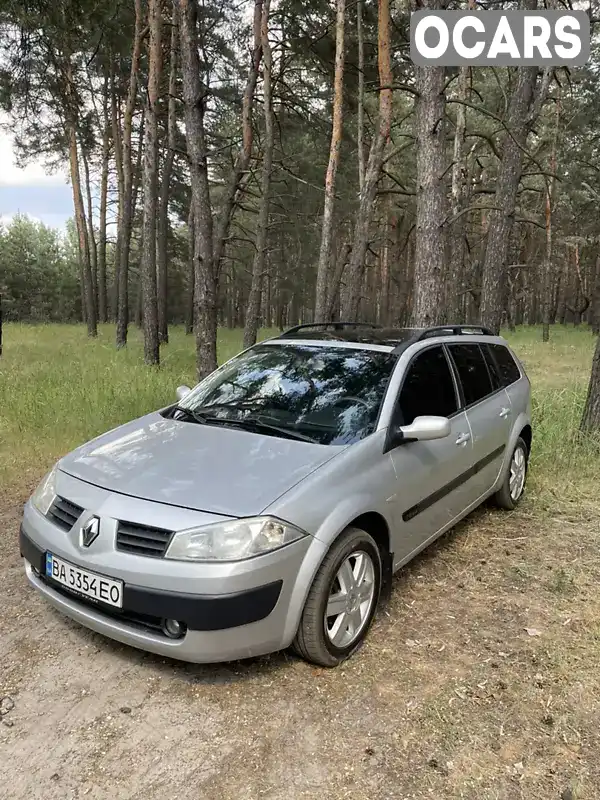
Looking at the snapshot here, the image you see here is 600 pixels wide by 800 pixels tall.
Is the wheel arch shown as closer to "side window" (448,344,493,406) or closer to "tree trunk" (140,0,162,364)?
"side window" (448,344,493,406)

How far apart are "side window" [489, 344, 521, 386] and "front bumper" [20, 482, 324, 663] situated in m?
3.23

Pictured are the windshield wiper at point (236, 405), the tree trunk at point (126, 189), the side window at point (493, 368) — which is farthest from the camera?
the tree trunk at point (126, 189)

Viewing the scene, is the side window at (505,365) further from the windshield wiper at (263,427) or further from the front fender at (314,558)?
the front fender at (314,558)

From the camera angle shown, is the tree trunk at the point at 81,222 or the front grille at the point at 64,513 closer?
the front grille at the point at 64,513

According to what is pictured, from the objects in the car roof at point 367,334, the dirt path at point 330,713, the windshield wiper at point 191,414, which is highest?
the car roof at point 367,334

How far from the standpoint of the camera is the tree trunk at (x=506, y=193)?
10234mm

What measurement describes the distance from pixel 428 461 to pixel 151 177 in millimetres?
12019

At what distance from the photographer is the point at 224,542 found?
2.72 meters

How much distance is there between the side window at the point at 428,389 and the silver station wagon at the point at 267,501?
0.5 inches

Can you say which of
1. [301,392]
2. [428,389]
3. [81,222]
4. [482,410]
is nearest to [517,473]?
[482,410]

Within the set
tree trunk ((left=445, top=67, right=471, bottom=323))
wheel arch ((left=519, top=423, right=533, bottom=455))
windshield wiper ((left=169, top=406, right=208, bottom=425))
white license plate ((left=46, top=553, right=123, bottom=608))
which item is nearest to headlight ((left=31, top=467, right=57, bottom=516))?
white license plate ((left=46, top=553, right=123, bottom=608))

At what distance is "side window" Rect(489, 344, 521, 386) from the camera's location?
5.43 m

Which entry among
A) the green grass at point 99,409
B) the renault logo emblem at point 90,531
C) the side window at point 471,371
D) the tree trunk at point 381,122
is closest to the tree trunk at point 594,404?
the green grass at point 99,409

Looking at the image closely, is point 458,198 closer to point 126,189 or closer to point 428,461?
point 126,189
